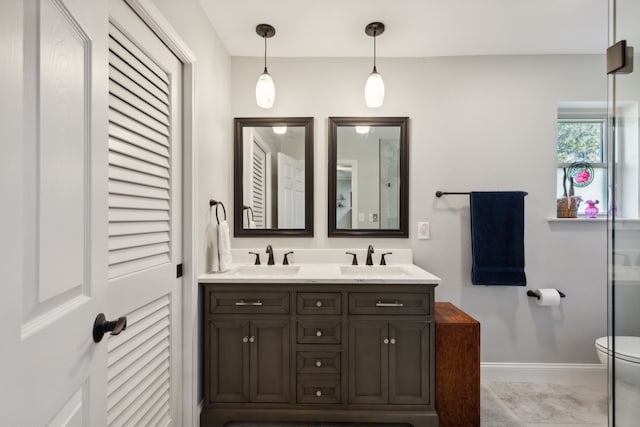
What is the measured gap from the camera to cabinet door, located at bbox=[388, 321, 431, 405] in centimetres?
172

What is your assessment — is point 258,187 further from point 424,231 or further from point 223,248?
point 424,231

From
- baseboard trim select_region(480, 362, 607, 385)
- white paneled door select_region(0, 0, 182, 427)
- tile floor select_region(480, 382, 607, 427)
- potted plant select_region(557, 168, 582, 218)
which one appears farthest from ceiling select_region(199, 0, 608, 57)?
tile floor select_region(480, 382, 607, 427)

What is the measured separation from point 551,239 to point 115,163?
2.73m

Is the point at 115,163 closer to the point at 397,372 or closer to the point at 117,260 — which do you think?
the point at 117,260

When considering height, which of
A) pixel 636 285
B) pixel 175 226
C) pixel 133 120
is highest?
pixel 133 120

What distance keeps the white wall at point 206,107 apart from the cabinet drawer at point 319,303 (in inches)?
24.0

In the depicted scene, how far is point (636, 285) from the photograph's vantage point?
101 centimetres

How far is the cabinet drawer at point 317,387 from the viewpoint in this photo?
5.73ft

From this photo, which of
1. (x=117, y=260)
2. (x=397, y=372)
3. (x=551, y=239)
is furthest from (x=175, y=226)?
(x=551, y=239)

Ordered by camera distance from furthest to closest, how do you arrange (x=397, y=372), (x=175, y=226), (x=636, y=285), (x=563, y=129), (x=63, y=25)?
(x=563, y=129)
(x=397, y=372)
(x=175, y=226)
(x=636, y=285)
(x=63, y=25)

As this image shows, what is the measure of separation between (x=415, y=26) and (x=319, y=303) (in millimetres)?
1806

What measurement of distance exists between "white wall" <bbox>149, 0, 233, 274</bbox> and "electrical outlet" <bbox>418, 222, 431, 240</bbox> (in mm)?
1417

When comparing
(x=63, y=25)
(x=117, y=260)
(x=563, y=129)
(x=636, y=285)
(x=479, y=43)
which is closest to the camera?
(x=63, y=25)

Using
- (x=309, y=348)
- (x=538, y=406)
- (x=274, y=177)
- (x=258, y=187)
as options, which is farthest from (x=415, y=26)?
(x=538, y=406)
